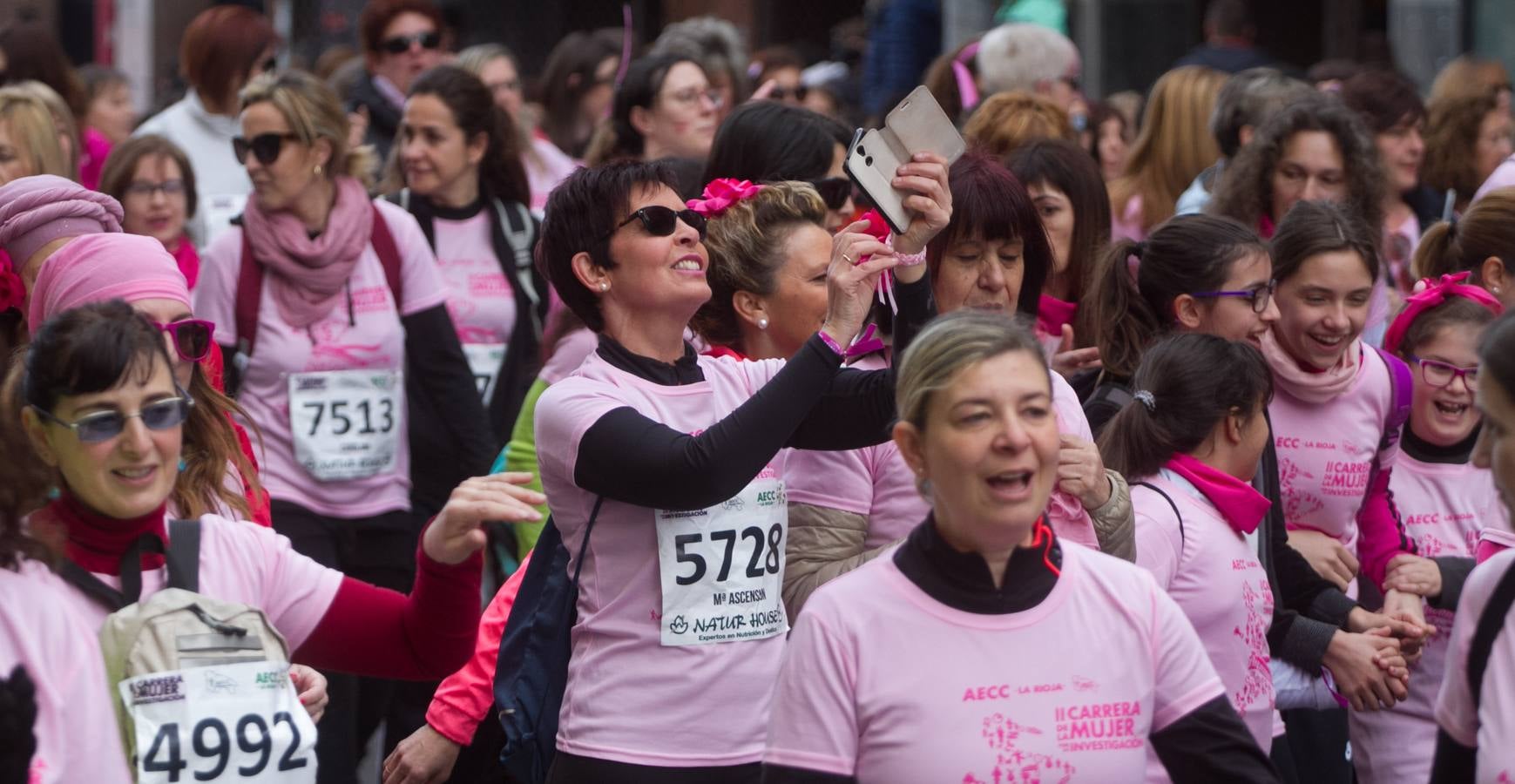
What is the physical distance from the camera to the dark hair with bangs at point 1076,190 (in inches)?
230

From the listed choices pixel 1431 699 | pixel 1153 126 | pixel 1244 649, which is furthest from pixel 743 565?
pixel 1153 126

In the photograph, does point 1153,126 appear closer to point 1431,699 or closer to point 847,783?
point 1431,699

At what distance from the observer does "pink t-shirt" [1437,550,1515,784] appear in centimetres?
313

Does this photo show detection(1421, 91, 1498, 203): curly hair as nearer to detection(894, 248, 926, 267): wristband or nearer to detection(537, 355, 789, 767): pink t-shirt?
detection(894, 248, 926, 267): wristband

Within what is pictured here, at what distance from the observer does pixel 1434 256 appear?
20.1ft

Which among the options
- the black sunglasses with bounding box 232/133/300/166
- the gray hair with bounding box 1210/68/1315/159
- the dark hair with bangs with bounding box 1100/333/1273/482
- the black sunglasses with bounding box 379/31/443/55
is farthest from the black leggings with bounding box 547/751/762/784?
the black sunglasses with bounding box 379/31/443/55

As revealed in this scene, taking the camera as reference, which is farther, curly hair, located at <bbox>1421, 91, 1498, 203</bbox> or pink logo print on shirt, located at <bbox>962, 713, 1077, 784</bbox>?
curly hair, located at <bbox>1421, 91, 1498, 203</bbox>

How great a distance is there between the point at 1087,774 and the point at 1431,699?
246cm

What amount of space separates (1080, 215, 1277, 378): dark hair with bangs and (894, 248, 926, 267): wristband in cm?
114

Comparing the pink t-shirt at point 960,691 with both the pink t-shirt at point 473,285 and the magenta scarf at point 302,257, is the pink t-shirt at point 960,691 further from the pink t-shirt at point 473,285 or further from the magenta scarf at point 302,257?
the pink t-shirt at point 473,285

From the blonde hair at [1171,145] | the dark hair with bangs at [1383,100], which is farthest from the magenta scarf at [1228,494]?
the dark hair with bangs at [1383,100]

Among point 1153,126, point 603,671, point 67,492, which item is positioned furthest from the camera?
point 1153,126

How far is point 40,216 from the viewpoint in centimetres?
478

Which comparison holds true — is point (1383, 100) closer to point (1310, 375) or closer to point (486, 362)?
point (1310, 375)
